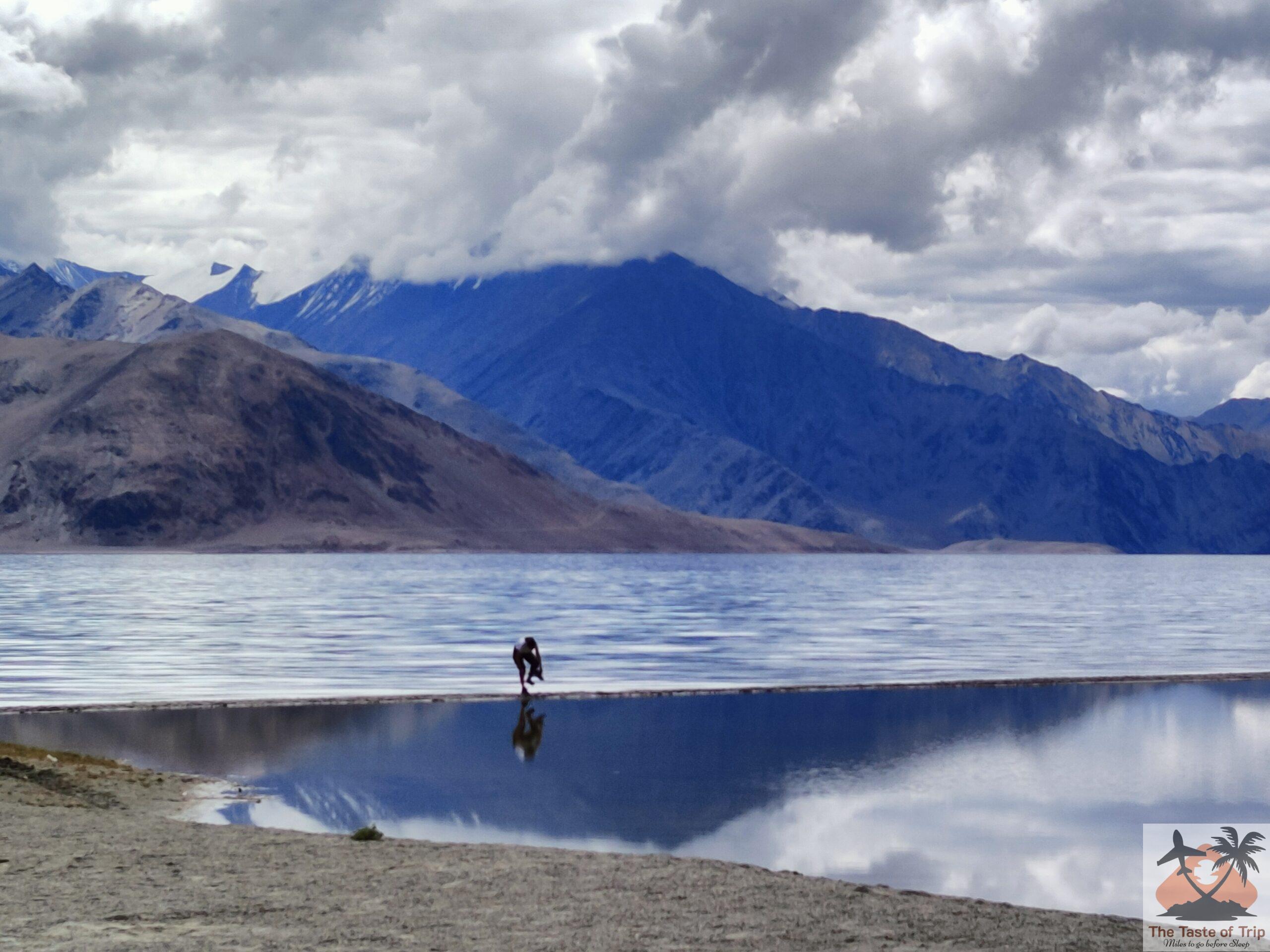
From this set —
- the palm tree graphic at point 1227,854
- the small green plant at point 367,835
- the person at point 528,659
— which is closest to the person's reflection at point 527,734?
the person at point 528,659

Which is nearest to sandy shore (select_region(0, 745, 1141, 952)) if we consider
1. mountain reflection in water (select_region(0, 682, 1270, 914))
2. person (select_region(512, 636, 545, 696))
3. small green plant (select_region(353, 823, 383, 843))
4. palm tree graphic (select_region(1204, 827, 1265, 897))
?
small green plant (select_region(353, 823, 383, 843))

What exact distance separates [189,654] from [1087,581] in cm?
13887

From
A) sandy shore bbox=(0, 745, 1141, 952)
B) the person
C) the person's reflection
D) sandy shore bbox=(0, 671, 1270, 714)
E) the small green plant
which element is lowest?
sandy shore bbox=(0, 745, 1141, 952)

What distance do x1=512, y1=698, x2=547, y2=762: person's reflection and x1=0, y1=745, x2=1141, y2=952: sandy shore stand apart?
9.11 metres

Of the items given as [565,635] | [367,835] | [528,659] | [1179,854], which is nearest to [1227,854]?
[1179,854]

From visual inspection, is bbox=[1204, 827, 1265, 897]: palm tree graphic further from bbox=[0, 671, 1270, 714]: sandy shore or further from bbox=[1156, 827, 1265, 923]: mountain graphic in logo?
bbox=[0, 671, 1270, 714]: sandy shore

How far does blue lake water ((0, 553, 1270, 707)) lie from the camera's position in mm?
43594

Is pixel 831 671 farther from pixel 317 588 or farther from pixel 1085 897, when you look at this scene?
pixel 317 588

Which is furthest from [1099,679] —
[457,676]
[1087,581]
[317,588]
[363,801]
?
[1087,581]

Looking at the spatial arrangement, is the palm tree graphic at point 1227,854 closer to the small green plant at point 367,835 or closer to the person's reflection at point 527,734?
the small green plant at point 367,835

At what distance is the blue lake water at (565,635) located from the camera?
43.6 m

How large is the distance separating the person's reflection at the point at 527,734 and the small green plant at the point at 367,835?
329 inches

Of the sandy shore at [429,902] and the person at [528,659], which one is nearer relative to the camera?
the sandy shore at [429,902]

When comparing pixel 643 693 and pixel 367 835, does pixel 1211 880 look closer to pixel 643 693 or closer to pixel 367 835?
pixel 367 835
